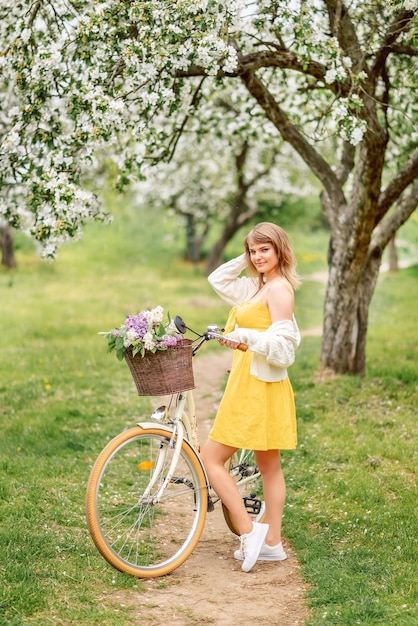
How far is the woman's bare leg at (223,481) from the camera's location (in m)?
5.60

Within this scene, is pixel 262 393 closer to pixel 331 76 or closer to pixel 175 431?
pixel 175 431

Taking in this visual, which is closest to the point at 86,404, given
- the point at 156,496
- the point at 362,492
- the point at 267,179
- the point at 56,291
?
the point at 362,492

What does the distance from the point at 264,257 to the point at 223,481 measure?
1547 mm

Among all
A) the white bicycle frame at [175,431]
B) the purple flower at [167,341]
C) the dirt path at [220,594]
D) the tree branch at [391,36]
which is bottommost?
the dirt path at [220,594]

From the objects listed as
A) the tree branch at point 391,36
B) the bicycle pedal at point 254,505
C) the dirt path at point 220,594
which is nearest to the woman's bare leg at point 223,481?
the dirt path at point 220,594

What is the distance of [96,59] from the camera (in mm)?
7348

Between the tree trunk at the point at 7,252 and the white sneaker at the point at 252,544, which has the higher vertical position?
the tree trunk at the point at 7,252

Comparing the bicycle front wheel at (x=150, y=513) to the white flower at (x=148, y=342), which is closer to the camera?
the white flower at (x=148, y=342)

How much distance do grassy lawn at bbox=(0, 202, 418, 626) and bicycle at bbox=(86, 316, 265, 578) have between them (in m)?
0.22

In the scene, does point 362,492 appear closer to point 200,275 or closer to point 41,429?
point 41,429

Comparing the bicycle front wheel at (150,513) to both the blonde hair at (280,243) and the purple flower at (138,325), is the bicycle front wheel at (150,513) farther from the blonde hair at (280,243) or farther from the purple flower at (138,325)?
the blonde hair at (280,243)

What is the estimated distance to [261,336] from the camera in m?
5.13

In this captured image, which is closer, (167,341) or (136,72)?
(167,341)

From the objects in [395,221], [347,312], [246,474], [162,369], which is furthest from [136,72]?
[347,312]
